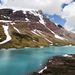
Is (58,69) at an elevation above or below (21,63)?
above

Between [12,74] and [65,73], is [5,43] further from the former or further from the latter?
[65,73]

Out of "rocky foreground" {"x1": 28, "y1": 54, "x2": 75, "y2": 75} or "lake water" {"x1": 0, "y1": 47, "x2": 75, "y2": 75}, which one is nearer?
"rocky foreground" {"x1": 28, "y1": 54, "x2": 75, "y2": 75}

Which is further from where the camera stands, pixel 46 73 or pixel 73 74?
pixel 46 73

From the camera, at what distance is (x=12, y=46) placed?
142 metres

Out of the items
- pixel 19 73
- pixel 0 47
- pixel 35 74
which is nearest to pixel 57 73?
pixel 35 74

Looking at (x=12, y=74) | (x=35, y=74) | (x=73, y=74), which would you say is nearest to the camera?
(x=73, y=74)

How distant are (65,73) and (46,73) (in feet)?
24.4

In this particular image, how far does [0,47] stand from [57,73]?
371 ft

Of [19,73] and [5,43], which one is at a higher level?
[19,73]

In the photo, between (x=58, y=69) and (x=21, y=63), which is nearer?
(x=58, y=69)

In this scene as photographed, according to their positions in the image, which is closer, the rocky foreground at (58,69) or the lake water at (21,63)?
the rocky foreground at (58,69)

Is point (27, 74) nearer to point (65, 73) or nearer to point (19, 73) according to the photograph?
point (19, 73)

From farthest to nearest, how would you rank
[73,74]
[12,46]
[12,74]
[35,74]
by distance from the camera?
[12,46], [12,74], [35,74], [73,74]

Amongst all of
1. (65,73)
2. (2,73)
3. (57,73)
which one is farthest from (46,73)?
(2,73)
